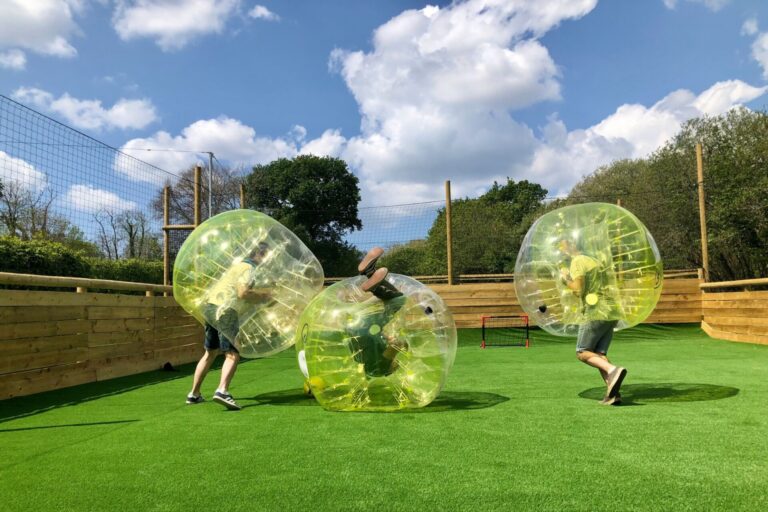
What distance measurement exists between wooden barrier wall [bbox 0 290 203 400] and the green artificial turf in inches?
18.7

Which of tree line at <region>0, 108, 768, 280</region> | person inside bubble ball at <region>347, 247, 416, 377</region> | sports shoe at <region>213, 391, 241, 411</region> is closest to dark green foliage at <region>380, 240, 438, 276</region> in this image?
tree line at <region>0, 108, 768, 280</region>

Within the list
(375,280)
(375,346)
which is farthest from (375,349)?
(375,280)

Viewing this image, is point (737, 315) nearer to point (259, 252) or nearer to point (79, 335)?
point (259, 252)

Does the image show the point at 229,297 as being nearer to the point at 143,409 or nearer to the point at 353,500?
the point at 143,409

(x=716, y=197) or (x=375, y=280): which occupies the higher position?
(x=716, y=197)

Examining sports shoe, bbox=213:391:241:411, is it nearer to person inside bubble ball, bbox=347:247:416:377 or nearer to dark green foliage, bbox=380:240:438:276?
person inside bubble ball, bbox=347:247:416:377

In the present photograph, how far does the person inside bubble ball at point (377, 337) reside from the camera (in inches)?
174

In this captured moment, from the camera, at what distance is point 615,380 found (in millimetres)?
4680

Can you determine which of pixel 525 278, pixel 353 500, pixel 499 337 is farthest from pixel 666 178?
pixel 353 500

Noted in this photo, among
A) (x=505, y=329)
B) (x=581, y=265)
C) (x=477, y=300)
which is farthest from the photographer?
(x=505, y=329)

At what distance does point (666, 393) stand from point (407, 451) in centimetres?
334

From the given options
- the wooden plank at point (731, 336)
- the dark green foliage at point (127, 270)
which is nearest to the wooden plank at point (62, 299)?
the dark green foliage at point (127, 270)

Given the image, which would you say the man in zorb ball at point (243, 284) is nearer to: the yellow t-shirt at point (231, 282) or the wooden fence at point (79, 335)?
the yellow t-shirt at point (231, 282)

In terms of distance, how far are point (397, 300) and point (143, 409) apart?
2.78 metres
